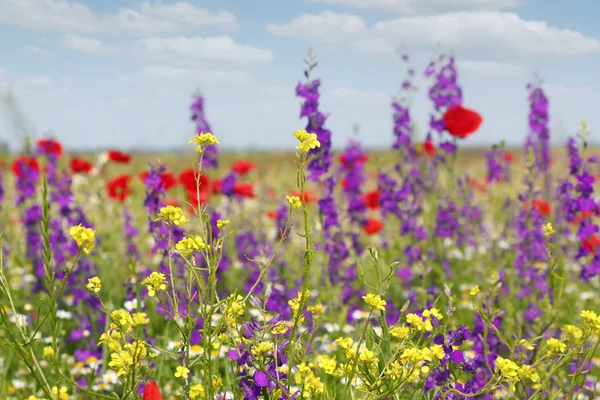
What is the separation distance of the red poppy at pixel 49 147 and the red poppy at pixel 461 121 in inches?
130

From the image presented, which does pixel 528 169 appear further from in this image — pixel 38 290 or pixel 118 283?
pixel 38 290

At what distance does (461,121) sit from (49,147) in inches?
137

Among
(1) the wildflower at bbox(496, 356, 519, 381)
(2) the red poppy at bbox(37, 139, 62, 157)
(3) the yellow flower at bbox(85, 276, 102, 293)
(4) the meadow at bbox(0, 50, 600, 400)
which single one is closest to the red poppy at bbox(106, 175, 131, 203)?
(4) the meadow at bbox(0, 50, 600, 400)

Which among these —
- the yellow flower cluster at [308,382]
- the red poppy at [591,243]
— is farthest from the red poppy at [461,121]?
the yellow flower cluster at [308,382]

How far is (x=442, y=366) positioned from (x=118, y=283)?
382 centimetres

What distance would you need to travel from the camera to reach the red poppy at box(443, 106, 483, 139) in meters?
4.67

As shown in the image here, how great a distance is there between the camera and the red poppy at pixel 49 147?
5.30m

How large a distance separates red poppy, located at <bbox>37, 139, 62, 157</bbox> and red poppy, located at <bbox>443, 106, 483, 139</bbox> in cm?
331

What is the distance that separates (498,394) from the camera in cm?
224

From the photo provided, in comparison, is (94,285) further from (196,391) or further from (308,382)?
(308,382)

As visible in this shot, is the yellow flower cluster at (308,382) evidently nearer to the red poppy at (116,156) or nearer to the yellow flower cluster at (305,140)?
the yellow flower cluster at (305,140)

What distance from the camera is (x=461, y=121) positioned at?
4730 mm

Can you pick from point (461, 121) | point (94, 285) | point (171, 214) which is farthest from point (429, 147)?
point (94, 285)

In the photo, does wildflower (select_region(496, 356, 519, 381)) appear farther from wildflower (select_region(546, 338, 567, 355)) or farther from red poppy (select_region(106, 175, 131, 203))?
red poppy (select_region(106, 175, 131, 203))
